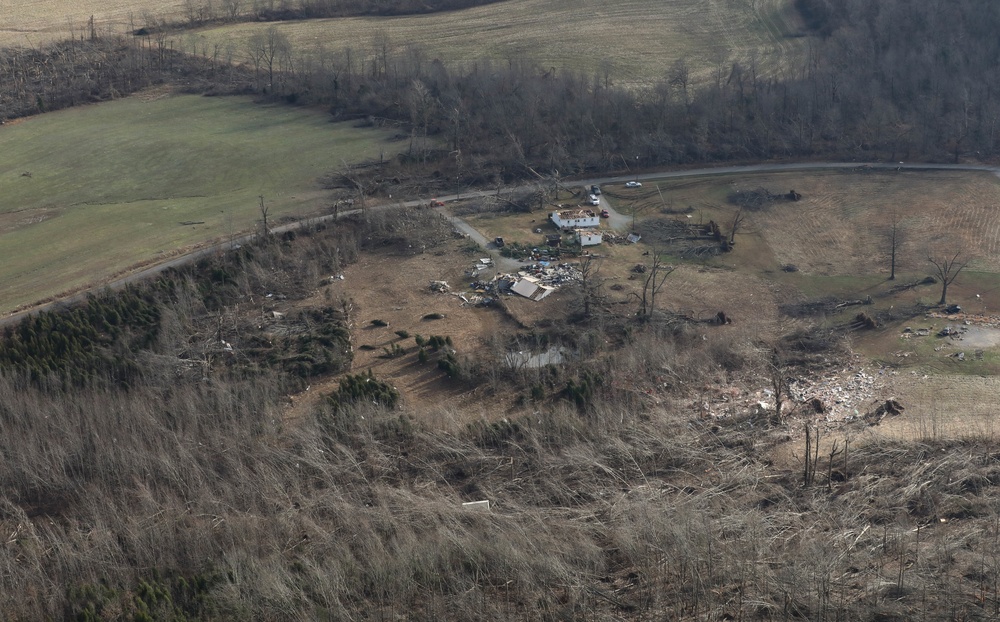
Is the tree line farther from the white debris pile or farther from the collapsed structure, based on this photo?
the white debris pile

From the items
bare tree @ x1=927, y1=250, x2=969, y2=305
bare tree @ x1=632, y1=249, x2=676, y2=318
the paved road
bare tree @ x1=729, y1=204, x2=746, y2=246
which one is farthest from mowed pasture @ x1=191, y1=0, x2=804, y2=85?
bare tree @ x1=927, y1=250, x2=969, y2=305

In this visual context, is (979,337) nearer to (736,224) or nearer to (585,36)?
(736,224)

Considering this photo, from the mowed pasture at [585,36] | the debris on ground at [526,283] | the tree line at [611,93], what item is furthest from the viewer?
the mowed pasture at [585,36]

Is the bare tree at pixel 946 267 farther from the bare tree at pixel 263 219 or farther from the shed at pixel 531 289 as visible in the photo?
the bare tree at pixel 263 219

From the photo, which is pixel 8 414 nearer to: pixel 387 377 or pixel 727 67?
pixel 387 377

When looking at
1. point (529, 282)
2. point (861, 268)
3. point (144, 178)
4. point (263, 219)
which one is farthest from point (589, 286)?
point (144, 178)

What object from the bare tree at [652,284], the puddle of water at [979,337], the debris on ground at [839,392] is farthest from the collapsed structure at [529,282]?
the puddle of water at [979,337]
